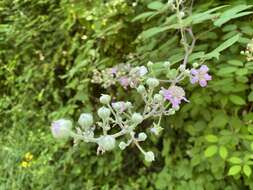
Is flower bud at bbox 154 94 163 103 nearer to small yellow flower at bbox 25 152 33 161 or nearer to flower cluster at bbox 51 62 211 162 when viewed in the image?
flower cluster at bbox 51 62 211 162

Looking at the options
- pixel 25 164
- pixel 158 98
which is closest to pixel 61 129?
pixel 158 98

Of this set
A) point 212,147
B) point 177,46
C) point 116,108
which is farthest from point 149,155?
point 177,46

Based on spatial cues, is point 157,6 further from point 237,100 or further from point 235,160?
point 235,160

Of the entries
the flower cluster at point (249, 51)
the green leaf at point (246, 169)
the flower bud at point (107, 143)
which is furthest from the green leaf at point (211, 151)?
the flower bud at point (107, 143)

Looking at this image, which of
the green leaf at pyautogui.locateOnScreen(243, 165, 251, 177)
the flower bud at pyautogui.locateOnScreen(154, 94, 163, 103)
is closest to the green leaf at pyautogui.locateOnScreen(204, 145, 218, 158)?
the green leaf at pyautogui.locateOnScreen(243, 165, 251, 177)

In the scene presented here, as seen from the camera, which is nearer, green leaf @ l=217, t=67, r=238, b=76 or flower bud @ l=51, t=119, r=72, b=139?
flower bud @ l=51, t=119, r=72, b=139

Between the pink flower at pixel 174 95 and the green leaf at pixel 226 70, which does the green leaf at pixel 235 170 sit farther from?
the pink flower at pixel 174 95

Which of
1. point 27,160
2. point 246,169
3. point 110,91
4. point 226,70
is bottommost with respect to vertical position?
point 27,160

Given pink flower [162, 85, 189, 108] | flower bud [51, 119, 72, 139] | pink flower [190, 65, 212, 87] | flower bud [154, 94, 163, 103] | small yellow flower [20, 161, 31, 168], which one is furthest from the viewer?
small yellow flower [20, 161, 31, 168]
